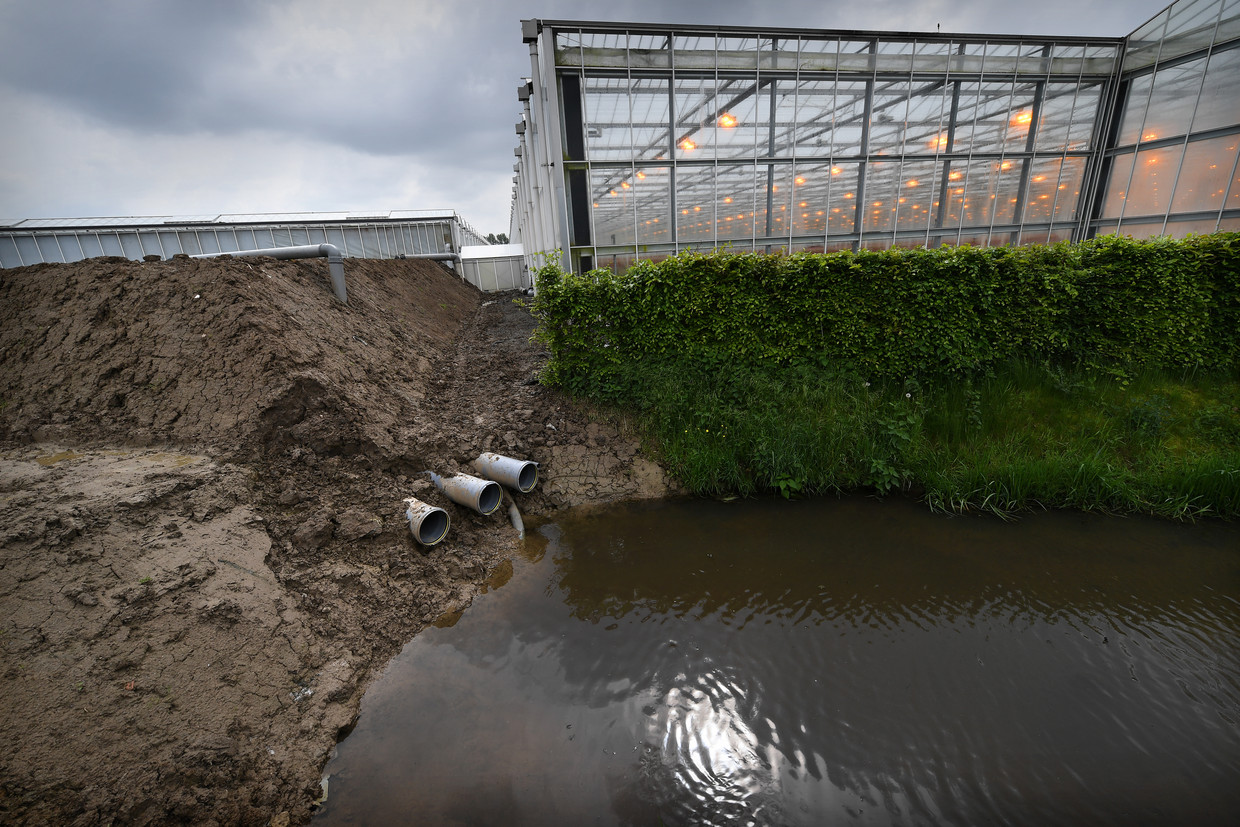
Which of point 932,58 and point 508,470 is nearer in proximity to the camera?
point 508,470

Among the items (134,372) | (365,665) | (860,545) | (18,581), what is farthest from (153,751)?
(860,545)

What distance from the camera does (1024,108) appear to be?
11.8 m

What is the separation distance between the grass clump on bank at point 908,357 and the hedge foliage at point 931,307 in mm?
22

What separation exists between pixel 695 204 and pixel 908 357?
6076mm

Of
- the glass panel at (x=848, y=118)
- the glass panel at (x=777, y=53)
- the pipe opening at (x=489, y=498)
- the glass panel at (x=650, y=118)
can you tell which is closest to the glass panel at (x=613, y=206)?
the glass panel at (x=650, y=118)

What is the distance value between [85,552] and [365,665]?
2.15 m

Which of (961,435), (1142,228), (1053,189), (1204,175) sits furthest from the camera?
(1053,189)

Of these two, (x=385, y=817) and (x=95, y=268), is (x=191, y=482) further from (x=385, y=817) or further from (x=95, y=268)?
(x=95, y=268)

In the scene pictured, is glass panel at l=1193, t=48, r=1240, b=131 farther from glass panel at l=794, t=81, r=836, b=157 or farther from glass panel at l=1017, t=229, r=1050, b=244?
glass panel at l=794, t=81, r=836, b=157

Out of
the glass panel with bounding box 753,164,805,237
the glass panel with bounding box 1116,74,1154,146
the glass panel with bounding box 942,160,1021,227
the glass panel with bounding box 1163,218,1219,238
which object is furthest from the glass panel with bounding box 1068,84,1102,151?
the glass panel with bounding box 753,164,805,237

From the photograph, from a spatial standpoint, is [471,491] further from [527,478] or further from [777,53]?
[777,53]

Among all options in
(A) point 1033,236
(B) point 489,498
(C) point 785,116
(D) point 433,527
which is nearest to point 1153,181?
(A) point 1033,236

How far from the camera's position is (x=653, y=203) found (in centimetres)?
1080

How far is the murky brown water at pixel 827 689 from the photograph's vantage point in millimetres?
2939
